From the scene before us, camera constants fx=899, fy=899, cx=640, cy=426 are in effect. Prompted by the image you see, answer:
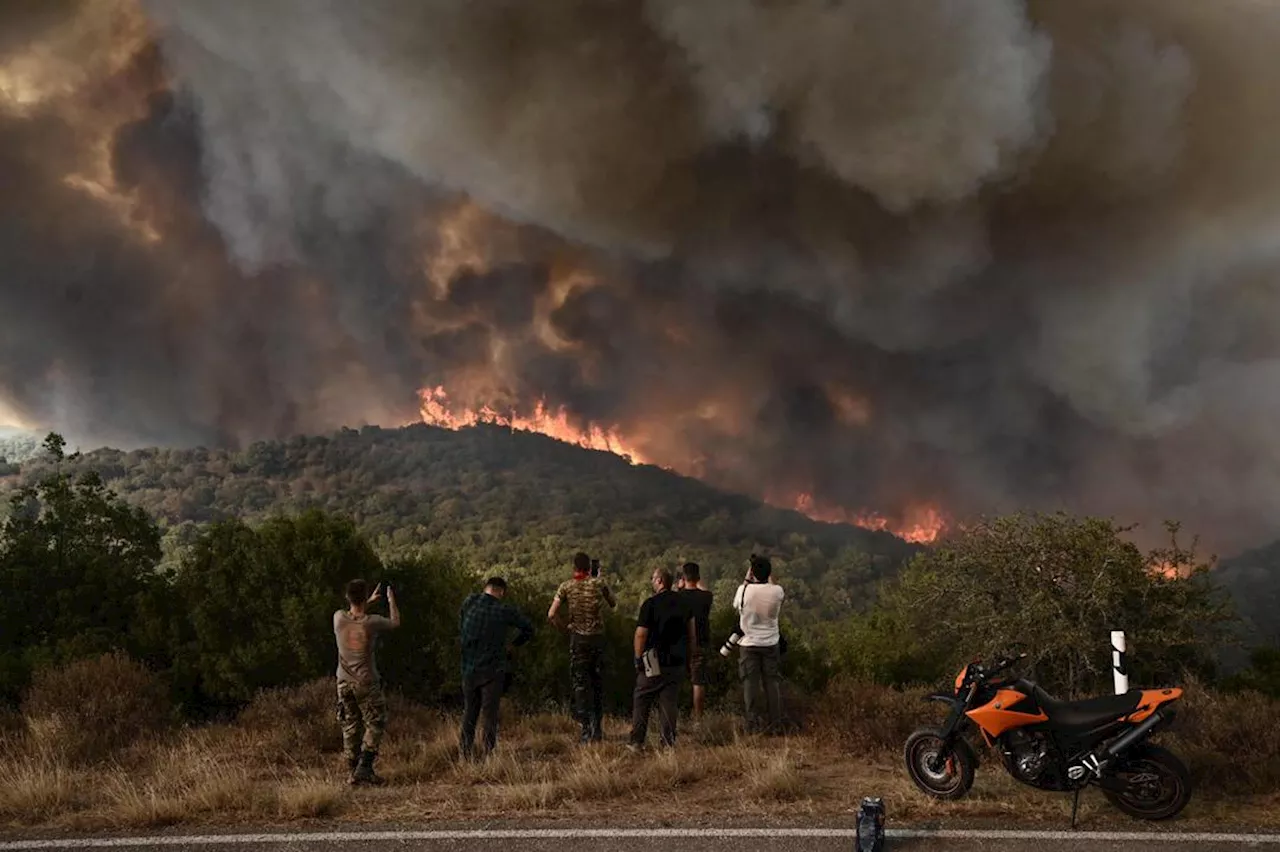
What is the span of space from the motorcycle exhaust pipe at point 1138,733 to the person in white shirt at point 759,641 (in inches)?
169

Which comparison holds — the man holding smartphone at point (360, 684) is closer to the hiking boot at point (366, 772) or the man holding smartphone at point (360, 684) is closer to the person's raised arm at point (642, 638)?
the hiking boot at point (366, 772)

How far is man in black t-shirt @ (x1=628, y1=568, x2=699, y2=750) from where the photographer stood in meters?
9.91

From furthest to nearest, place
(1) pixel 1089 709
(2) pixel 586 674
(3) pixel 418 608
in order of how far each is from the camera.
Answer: (3) pixel 418 608
(2) pixel 586 674
(1) pixel 1089 709

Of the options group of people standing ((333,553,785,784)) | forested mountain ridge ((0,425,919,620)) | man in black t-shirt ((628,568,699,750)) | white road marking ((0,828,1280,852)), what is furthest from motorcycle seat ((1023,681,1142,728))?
forested mountain ridge ((0,425,919,620))

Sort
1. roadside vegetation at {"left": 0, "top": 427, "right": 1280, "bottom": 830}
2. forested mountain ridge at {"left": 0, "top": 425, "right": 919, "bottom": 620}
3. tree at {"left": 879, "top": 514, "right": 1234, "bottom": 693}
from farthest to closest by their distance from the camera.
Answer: forested mountain ridge at {"left": 0, "top": 425, "right": 919, "bottom": 620}, tree at {"left": 879, "top": 514, "right": 1234, "bottom": 693}, roadside vegetation at {"left": 0, "top": 427, "right": 1280, "bottom": 830}

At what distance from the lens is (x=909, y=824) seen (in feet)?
22.0

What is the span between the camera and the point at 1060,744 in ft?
23.0

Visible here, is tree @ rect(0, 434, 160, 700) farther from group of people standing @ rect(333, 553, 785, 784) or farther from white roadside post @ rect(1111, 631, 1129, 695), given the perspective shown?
white roadside post @ rect(1111, 631, 1129, 695)

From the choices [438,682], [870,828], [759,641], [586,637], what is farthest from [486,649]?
[438,682]

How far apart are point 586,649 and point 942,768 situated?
443 centimetres

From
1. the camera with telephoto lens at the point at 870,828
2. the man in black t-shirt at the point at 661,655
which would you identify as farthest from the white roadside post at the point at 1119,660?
the man in black t-shirt at the point at 661,655

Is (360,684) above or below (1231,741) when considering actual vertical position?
above

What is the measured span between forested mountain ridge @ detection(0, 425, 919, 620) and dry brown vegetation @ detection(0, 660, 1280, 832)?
72.1 metres

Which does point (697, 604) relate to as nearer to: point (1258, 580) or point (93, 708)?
point (93, 708)
